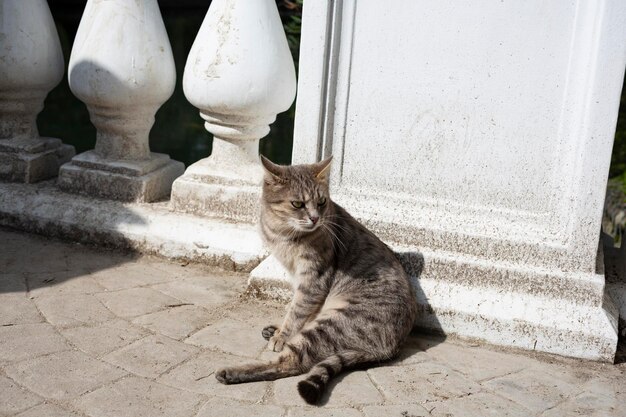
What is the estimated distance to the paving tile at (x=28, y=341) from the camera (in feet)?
10.4

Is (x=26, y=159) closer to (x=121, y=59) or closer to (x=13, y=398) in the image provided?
(x=121, y=59)

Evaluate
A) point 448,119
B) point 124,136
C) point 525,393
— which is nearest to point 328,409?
point 525,393

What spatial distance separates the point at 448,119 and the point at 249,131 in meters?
1.20

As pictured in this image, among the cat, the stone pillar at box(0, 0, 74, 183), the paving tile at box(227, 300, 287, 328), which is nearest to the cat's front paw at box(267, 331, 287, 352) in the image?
the cat

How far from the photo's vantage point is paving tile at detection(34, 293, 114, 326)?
3529 mm

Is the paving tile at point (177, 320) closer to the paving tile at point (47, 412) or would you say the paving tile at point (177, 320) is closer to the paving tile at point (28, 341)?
the paving tile at point (28, 341)

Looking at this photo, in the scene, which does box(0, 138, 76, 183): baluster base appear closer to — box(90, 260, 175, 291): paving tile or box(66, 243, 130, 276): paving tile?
box(66, 243, 130, 276): paving tile

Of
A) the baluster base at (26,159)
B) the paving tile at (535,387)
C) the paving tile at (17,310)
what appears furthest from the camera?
the baluster base at (26,159)

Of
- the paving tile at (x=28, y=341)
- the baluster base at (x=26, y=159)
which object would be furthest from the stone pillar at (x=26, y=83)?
the paving tile at (x=28, y=341)

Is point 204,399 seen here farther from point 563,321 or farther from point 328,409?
point 563,321

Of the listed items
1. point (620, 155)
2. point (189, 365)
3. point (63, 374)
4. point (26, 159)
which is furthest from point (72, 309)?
point (620, 155)

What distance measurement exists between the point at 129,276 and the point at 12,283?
1.89 ft

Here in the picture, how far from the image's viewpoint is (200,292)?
398cm

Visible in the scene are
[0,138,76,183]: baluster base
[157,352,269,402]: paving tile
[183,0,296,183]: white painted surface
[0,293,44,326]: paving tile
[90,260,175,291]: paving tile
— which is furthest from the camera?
[0,138,76,183]: baluster base
